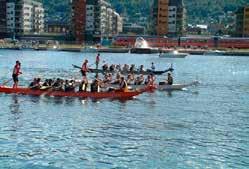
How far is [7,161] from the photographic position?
1337 inches

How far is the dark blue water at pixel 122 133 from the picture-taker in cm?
3497

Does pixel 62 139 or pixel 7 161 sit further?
pixel 62 139

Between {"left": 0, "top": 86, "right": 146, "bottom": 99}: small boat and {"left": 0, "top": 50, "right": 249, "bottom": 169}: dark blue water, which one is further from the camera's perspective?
{"left": 0, "top": 86, "right": 146, "bottom": 99}: small boat

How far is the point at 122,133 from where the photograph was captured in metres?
42.9

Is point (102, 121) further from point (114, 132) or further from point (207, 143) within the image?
point (207, 143)

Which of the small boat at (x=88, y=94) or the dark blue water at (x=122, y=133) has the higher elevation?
the small boat at (x=88, y=94)

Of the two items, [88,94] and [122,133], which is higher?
[88,94]

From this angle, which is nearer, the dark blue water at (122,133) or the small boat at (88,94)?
the dark blue water at (122,133)

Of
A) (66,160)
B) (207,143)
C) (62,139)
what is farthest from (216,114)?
(66,160)

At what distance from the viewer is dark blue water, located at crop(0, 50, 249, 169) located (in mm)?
34969

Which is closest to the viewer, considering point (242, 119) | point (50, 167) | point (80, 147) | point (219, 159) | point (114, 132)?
point (50, 167)

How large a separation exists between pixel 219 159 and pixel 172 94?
36137 millimetres

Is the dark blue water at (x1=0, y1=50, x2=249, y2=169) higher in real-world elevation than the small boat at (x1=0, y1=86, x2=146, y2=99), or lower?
lower

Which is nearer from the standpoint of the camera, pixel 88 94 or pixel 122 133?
pixel 122 133
